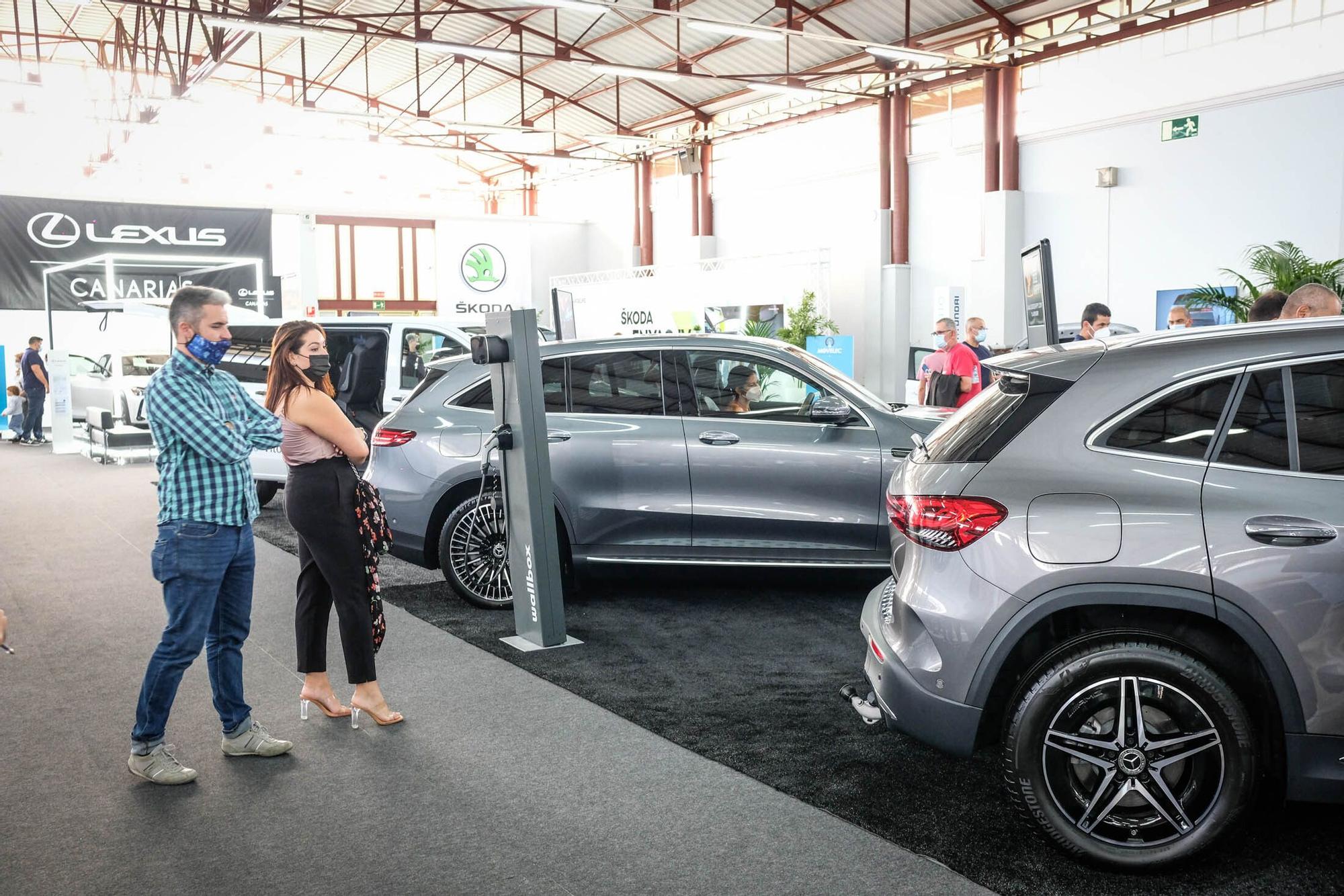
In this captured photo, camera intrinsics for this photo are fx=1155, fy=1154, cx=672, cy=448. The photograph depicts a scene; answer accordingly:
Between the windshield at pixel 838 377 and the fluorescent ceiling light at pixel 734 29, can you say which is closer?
the windshield at pixel 838 377

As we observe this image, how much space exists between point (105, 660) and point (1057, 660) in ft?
14.7

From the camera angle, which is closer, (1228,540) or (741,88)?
(1228,540)

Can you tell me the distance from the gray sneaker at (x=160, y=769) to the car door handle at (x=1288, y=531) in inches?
133

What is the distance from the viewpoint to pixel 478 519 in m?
6.38

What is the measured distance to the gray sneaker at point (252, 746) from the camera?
416cm

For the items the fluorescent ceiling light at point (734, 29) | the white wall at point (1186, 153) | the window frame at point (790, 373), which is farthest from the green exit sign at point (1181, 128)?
the window frame at point (790, 373)

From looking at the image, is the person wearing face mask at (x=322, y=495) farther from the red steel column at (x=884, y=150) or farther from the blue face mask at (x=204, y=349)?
the red steel column at (x=884, y=150)

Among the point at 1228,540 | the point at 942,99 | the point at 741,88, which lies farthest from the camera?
the point at 741,88

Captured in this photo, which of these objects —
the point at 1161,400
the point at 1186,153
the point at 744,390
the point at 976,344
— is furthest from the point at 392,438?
the point at 1186,153

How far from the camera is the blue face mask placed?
12.3 feet

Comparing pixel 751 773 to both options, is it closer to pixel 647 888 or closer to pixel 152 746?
pixel 647 888

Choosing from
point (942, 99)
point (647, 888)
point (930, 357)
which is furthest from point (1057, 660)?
point (942, 99)

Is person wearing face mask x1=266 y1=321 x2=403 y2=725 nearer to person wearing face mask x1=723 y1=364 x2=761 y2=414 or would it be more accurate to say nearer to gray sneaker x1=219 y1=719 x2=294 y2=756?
gray sneaker x1=219 y1=719 x2=294 y2=756

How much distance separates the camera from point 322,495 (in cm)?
429
